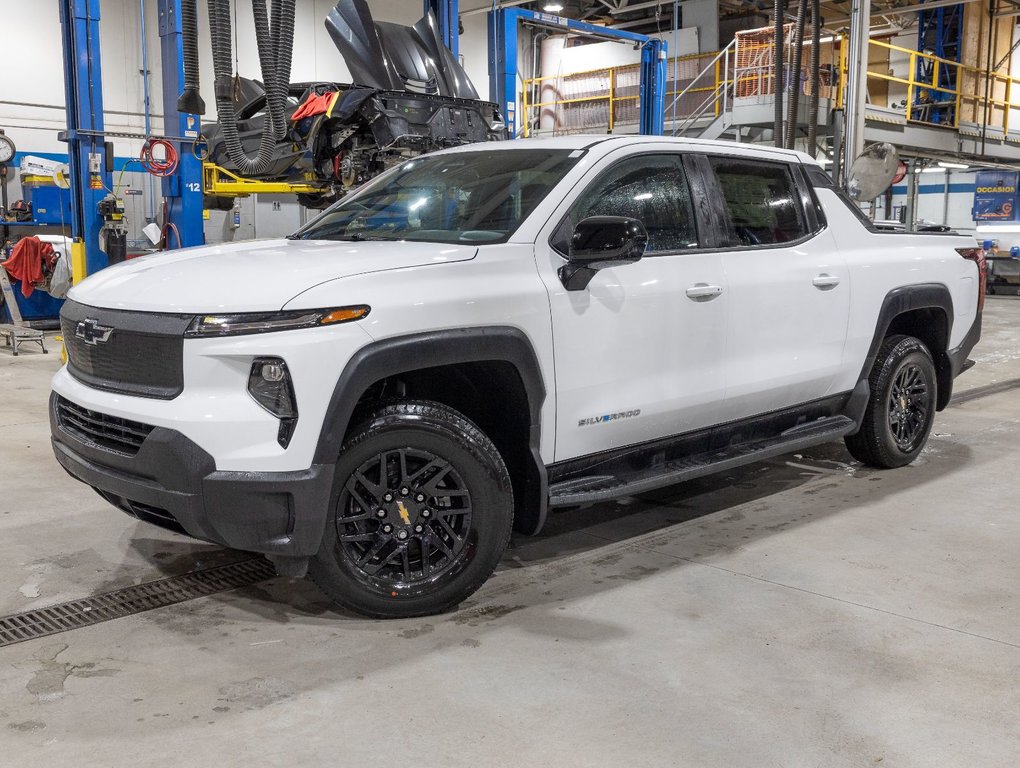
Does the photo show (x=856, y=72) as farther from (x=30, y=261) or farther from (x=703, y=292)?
(x=30, y=261)

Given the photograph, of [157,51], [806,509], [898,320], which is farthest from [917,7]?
[806,509]

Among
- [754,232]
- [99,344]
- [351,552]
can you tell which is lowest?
[351,552]

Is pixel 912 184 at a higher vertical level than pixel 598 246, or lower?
higher

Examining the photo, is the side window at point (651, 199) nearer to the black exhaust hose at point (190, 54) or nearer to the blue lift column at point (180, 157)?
the black exhaust hose at point (190, 54)

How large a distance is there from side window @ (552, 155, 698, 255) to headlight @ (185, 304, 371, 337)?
46.7 inches

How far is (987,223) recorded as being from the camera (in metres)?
23.3

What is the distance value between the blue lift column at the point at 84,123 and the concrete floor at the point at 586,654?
5.61 metres

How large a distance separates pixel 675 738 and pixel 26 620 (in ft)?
7.39

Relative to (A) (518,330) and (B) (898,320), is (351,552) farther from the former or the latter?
(B) (898,320)

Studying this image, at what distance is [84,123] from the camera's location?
381 inches

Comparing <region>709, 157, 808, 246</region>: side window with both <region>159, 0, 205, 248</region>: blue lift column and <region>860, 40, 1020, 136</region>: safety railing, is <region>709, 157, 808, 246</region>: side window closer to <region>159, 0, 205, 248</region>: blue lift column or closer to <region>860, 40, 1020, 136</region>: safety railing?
<region>159, 0, 205, 248</region>: blue lift column

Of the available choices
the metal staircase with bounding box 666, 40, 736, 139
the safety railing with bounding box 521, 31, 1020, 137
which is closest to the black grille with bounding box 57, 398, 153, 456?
the metal staircase with bounding box 666, 40, 736, 139

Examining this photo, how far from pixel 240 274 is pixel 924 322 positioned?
403 cm

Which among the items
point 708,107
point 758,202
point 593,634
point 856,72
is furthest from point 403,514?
point 708,107
